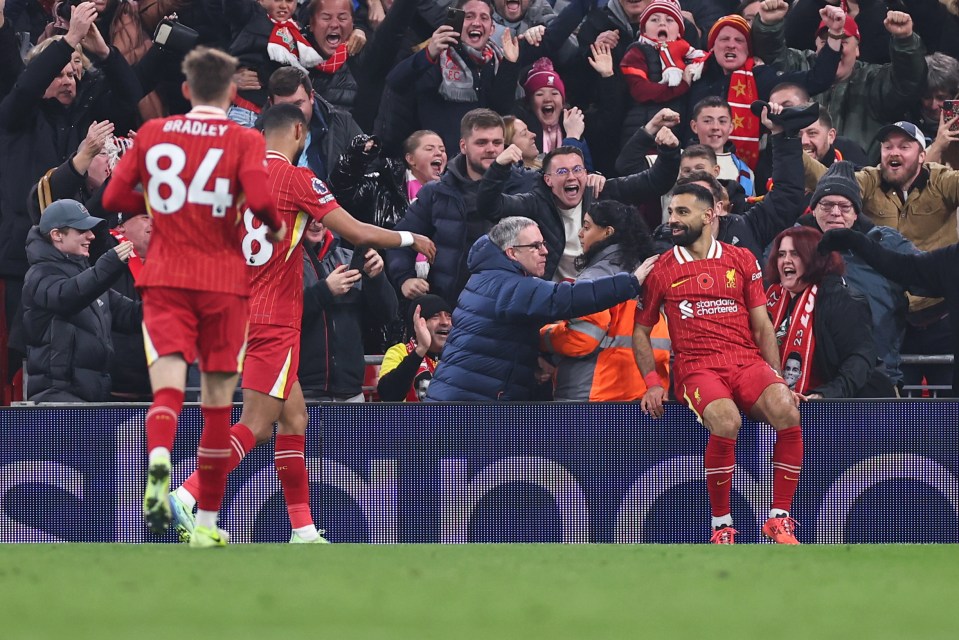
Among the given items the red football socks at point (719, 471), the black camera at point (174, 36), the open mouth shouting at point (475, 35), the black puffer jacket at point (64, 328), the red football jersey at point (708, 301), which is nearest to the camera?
the red football socks at point (719, 471)

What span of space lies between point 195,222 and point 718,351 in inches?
140

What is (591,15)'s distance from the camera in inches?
511

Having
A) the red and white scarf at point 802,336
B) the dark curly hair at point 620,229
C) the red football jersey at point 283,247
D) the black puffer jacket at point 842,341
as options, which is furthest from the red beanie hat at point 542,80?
the red football jersey at point 283,247

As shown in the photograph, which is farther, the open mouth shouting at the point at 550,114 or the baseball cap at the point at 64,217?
the open mouth shouting at the point at 550,114

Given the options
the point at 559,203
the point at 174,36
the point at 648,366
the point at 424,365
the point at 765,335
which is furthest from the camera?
the point at 174,36

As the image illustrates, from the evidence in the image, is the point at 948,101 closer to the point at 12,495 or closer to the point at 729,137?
the point at 729,137

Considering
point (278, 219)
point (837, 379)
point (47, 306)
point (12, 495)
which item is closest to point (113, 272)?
point (47, 306)

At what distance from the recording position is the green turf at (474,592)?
4.80 m

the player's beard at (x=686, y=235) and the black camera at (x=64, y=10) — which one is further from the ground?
the black camera at (x=64, y=10)

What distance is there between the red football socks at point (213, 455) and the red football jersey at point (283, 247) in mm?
940

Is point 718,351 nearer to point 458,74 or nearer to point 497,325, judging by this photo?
point 497,325

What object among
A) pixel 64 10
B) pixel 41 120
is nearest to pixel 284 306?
pixel 41 120

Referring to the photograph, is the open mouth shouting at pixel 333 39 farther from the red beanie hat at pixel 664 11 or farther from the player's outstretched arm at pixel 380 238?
the player's outstretched arm at pixel 380 238

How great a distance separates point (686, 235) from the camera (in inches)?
361
